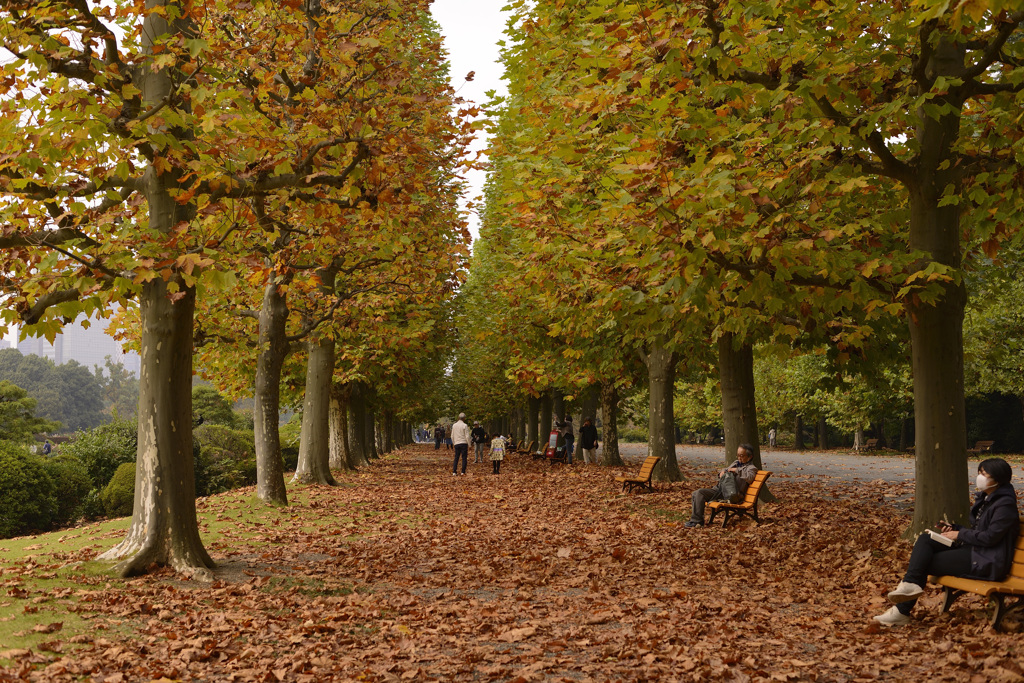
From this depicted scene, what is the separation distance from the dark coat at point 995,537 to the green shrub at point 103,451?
909 inches

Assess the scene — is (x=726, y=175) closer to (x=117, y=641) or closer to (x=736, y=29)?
(x=736, y=29)

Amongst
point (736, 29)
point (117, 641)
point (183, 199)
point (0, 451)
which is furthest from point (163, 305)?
point (0, 451)

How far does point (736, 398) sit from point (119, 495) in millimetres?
16340

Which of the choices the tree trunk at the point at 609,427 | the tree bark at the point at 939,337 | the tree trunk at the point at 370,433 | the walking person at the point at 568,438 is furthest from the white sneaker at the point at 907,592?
the tree trunk at the point at 370,433

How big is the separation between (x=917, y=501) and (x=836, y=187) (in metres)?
3.87

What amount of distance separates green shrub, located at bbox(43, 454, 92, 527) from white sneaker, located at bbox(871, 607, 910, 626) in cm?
2054

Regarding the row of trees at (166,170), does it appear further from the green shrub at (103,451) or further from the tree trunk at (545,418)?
the tree trunk at (545,418)

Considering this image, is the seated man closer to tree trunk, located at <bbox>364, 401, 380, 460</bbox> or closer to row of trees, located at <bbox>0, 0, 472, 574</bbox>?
row of trees, located at <bbox>0, 0, 472, 574</bbox>

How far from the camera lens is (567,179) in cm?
1111

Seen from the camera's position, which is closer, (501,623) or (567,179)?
(501,623)

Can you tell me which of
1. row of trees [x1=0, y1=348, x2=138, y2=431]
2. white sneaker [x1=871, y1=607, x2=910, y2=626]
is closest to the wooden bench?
white sneaker [x1=871, y1=607, x2=910, y2=626]

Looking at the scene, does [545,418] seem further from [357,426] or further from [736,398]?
[736,398]

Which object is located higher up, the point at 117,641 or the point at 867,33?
the point at 867,33

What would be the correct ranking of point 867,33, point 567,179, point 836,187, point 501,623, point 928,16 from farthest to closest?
point 567,179
point 867,33
point 836,187
point 501,623
point 928,16
